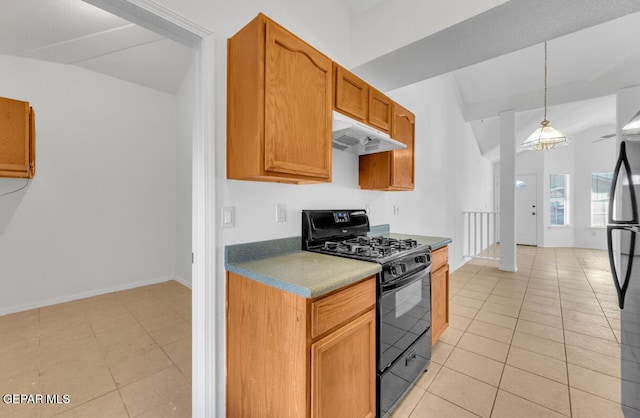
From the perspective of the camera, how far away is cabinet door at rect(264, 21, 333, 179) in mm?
1279

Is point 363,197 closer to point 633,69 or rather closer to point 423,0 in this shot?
point 423,0

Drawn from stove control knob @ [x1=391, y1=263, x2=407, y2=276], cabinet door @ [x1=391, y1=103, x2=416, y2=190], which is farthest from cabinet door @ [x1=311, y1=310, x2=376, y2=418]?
cabinet door @ [x1=391, y1=103, x2=416, y2=190]

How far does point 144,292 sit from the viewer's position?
12.0ft

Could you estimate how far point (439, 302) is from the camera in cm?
230

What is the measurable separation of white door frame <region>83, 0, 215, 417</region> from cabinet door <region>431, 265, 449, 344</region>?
1672mm

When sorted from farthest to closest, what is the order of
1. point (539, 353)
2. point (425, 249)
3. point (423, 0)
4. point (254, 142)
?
point (539, 353), point (425, 249), point (423, 0), point (254, 142)

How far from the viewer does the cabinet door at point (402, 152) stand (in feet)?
7.93

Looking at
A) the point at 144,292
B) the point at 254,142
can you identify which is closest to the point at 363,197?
the point at 254,142

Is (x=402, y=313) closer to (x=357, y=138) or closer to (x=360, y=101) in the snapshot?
(x=357, y=138)

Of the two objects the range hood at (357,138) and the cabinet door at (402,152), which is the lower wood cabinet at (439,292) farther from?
the range hood at (357,138)

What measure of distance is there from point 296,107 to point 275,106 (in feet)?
0.48

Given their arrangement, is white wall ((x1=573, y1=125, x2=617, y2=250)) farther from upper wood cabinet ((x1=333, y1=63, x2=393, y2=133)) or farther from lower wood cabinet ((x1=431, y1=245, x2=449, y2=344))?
upper wood cabinet ((x1=333, y1=63, x2=393, y2=133))

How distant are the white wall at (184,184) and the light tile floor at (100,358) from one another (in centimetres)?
84

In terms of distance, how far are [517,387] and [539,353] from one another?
2.10 feet
